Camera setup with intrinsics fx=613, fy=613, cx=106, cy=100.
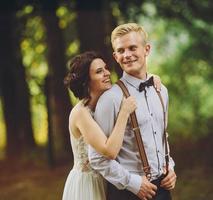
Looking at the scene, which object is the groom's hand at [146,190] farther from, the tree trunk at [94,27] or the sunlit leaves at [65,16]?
the sunlit leaves at [65,16]

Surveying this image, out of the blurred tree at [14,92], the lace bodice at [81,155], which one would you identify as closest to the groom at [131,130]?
the lace bodice at [81,155]

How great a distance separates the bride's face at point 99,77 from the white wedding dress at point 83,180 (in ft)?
1.28

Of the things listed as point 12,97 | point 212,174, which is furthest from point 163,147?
point 12,97

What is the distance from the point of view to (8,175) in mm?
9492

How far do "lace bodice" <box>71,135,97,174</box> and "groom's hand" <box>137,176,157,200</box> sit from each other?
2.12 ft

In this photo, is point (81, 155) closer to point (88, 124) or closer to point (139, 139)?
point (88, 124)

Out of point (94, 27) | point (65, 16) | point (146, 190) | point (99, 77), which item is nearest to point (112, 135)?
point (146, 190)

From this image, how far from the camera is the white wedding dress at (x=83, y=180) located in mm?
4078

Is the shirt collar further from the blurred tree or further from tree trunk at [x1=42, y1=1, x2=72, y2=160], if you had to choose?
the blurred tree

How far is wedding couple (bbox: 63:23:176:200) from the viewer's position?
138 inches

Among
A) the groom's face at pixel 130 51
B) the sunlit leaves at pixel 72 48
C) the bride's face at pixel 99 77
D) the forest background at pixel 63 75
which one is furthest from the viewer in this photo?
the sunlit leaves at pixel 72 48

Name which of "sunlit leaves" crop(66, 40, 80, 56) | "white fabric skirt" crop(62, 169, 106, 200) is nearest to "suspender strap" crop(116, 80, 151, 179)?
"white fabric skirt" crop(62, 169, 106, 200)

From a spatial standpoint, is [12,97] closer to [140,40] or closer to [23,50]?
[23,50]

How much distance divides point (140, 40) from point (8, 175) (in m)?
6.30
